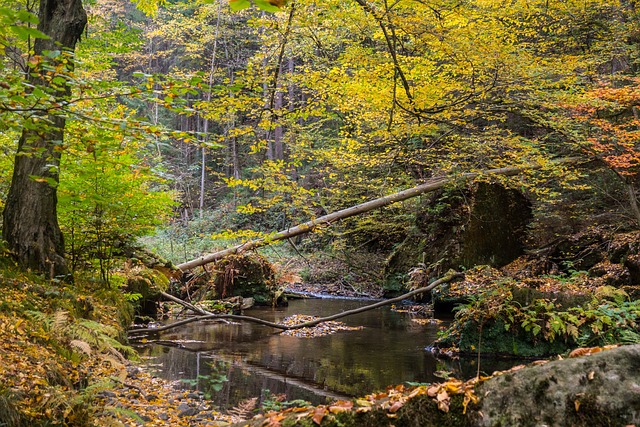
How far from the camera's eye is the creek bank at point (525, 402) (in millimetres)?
2078

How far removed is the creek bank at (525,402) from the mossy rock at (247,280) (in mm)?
11510

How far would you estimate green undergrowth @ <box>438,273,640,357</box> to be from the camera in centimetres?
737

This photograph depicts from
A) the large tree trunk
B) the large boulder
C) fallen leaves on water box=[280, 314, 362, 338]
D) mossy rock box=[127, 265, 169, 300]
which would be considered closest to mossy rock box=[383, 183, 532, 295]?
fallen leaves on water box=[280, 314, 362, 338]

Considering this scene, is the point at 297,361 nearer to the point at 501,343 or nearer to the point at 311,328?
the point at 311,328

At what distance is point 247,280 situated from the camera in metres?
14.5

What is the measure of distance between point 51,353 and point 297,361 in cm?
432

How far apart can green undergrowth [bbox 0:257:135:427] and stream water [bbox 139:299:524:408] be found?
1.32 meters

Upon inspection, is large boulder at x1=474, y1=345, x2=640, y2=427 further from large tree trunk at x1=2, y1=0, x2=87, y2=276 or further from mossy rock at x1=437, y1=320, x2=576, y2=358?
mossy rock at x1=437, y1=320, x2=576, y2=358

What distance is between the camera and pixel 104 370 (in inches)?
193

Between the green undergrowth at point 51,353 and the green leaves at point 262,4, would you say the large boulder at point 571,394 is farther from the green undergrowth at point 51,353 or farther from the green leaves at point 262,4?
the green undergrowth at point 51,353

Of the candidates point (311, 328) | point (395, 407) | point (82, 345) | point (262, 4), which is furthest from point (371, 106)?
point (262, 4)

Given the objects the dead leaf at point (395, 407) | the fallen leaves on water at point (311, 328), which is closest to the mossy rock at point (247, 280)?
the fallen leaves on water at point (311, 328)

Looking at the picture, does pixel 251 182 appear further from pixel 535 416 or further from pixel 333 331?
pixel 535 416

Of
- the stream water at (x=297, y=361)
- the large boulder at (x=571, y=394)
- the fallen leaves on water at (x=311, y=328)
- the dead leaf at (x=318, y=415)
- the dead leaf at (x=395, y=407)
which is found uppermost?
the large boulder at (x=571, y=394)
